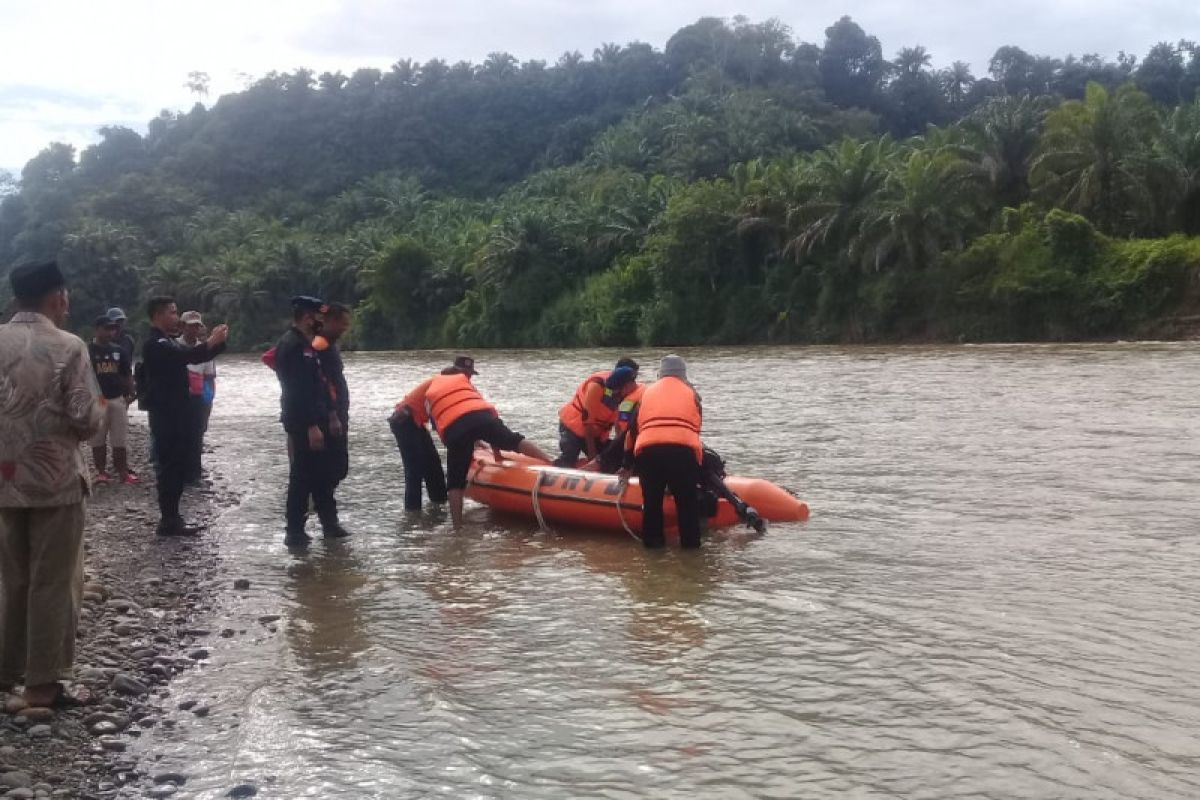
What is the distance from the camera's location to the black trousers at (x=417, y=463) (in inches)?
376

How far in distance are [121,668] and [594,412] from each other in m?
4.94

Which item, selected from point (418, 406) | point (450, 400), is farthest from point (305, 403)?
point (418, 406)

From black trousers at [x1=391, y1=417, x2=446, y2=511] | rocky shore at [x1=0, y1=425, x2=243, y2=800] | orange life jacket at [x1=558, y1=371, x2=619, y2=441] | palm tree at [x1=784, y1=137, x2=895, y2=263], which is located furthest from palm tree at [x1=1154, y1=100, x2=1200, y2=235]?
rocky shore at [x1=0, y1=425, x2=243, y2=800]

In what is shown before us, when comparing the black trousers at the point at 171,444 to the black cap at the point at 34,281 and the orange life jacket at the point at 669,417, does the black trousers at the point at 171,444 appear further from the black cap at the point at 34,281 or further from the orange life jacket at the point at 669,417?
the black cap at the point at 34,281

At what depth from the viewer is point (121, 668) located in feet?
17.6

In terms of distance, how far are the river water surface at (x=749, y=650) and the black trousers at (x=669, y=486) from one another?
0.82 feet

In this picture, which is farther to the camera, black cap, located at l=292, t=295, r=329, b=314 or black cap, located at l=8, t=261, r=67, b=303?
black cap, located at l=292, t=295, r=329, b=314

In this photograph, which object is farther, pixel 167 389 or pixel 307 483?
pixel 307 483

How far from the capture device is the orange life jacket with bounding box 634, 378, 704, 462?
762cm

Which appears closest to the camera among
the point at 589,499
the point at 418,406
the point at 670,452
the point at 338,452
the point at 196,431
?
the point at 670,452

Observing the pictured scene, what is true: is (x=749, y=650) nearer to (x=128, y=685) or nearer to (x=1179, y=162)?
(x=128, y=685)

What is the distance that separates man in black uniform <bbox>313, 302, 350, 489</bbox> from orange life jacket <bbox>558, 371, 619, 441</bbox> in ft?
7.11

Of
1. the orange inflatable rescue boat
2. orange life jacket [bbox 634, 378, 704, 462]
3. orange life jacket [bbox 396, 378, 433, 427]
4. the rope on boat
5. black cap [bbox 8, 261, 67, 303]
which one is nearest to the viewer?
black cap [bbox 8, 261, 67, 303]

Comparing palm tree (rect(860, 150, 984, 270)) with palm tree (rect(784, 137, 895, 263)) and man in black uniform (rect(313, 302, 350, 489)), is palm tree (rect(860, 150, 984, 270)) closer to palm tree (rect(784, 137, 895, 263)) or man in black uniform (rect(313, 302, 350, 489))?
palm tree (rect(784, 137, 895, 263))
